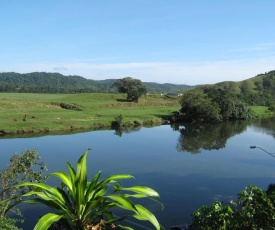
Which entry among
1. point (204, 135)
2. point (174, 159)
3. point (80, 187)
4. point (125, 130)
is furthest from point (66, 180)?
point (125, 130)

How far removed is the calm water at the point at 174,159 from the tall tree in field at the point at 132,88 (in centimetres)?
3453

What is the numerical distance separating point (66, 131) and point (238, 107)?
136 ft

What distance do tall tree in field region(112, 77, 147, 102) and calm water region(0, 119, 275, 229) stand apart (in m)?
34.5

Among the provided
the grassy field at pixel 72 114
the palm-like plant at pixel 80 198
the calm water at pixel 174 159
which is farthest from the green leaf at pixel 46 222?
the grassy field at pixel 72 114

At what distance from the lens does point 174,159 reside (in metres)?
34.2

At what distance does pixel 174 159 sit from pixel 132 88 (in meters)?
61.8

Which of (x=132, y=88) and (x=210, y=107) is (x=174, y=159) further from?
(x=132, y=88)

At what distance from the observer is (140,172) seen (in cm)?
2844

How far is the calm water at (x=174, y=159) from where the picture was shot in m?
22.0

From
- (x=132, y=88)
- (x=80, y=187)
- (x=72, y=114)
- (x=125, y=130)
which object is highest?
(x=132, y=88)

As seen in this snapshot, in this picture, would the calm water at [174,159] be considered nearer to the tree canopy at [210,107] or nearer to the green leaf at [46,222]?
the tree canopy at [210,107]

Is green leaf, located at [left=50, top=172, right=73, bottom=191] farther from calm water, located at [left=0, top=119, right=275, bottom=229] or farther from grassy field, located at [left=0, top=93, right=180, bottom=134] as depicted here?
grassy field, located at [left=0, top=93, right=180, bottom=134]

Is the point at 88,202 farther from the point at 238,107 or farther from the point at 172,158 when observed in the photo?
the point at 238,107

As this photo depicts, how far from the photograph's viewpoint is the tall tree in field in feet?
299
